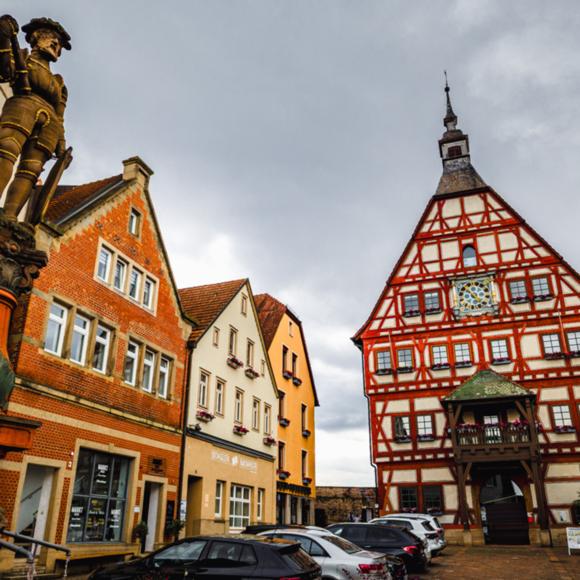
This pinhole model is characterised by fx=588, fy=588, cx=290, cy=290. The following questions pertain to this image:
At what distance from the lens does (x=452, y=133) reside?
41.6 meters

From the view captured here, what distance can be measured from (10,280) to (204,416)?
47.8ft

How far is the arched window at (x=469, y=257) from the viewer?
35.7 m

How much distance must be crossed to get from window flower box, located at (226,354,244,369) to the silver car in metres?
13.2

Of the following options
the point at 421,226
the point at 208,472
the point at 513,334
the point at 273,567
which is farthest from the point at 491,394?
the point at 273,567

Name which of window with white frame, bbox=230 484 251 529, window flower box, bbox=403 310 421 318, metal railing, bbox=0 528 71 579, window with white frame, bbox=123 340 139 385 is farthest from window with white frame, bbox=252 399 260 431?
metal railing, bbox=0 528 71 579

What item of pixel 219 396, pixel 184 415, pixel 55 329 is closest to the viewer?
pixel 55 329

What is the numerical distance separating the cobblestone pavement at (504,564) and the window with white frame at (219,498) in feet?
27.1

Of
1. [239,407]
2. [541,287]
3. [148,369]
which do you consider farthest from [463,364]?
[148,369]

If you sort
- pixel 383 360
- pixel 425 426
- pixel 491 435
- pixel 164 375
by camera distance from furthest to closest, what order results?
pixel 383 360 → pixel 425 426 → pixel 491 435 → pixel 164 375

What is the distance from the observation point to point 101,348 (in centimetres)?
1756

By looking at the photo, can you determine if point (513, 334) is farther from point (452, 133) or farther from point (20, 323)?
point (20, 323)

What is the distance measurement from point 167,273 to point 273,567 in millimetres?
13926

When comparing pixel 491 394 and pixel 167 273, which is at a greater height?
pixel 167 273

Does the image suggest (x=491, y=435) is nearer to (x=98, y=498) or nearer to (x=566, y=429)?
(x=566, y=429)
